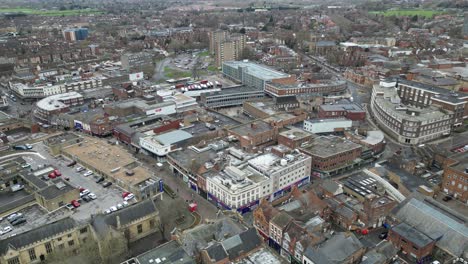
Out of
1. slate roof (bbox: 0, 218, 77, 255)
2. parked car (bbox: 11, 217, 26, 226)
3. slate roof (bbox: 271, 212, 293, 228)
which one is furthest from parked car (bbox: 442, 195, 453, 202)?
parked car (bbox: 11, 217, 26, 226)

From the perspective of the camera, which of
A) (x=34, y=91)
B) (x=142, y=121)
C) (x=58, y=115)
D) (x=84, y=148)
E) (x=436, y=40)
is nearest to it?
(x=84, y=148)

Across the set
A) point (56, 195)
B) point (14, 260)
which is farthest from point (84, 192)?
point (14, 260)

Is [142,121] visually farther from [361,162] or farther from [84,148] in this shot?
[361,162]

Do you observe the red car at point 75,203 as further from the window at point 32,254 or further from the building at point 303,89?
the building at point 303,89

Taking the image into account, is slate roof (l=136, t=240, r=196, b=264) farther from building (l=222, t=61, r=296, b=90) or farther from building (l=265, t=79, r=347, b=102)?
building (l=222, t=61, r=296, b=90)

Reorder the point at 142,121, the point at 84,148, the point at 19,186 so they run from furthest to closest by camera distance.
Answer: the point at 142,121 < the point at 84,148 < the point at 19,186

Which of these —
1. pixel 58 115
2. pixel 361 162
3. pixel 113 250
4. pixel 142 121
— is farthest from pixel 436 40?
pixel 113 250

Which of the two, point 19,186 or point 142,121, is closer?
point 19,186
